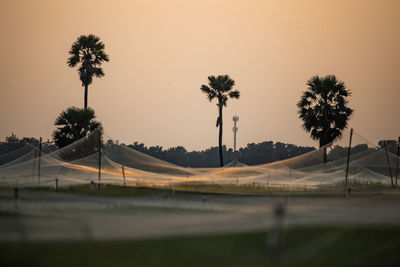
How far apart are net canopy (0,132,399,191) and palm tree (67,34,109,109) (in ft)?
88.6

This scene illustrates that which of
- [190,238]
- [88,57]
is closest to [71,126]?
[88,57]

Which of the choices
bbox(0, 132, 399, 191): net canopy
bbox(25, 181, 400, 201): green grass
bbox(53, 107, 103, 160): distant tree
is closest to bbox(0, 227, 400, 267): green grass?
bbox(25, 181, 400, 201): green grass

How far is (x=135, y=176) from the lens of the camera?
144ft

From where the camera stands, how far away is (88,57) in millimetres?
74938

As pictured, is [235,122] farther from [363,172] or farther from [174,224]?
[174,224]

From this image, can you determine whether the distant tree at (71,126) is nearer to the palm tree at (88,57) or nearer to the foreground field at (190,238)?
the palm tree at (88,57)

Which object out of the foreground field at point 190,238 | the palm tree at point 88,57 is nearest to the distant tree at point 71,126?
the palm tree at point 88,57

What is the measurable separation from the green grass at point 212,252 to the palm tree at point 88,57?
57.8 m

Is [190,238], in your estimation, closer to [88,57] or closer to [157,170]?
[157,170]

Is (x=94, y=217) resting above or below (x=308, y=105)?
below

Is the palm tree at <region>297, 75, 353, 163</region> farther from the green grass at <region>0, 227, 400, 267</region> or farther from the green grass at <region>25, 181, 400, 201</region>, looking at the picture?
the green grass at <region>0, 227, 400, 267</region>

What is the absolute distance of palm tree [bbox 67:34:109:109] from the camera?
74188 millimetres

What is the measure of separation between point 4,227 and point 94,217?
9.40 ft

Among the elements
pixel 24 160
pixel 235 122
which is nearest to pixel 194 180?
pixel 24 160
